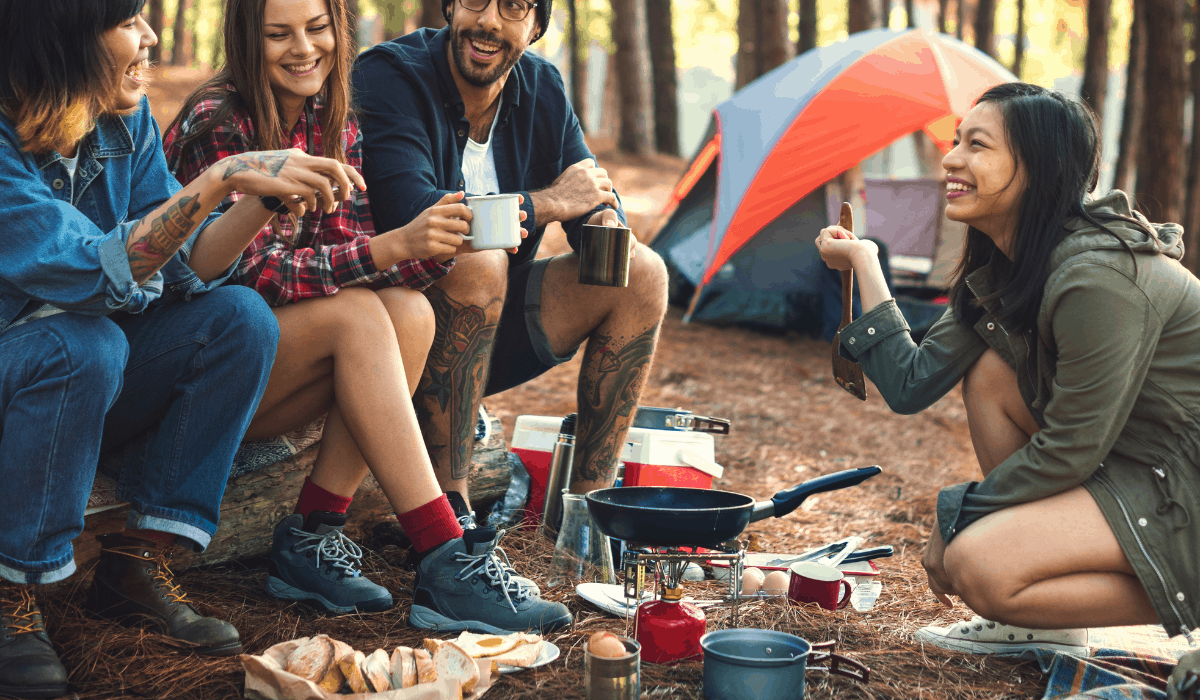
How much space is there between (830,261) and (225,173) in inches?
A: 55.4

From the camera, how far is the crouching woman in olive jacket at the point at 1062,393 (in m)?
1.89

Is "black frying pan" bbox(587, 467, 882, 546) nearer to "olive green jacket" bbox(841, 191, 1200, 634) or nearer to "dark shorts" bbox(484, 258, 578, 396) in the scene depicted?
"olive green jacket" bbox(841, 191, 1200, 634)

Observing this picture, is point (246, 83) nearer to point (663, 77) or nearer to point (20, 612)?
point (20, 612)

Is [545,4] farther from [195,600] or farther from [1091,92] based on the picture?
[1091,92]

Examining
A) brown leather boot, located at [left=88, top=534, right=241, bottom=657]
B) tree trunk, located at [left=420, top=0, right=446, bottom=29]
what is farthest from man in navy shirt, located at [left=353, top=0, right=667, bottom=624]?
tree trunk, located at [left=420, top=0, right=446, bottom=29]

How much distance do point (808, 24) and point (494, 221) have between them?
9.86 meters

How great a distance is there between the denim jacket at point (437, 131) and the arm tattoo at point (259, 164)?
2.16 feet

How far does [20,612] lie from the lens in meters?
1.73

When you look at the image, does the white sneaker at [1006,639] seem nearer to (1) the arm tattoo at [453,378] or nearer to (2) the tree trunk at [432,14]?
(1) the arm tattoo at [453,378]

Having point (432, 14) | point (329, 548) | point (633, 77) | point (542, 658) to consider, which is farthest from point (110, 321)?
point (633, 77)

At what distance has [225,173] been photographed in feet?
5.76

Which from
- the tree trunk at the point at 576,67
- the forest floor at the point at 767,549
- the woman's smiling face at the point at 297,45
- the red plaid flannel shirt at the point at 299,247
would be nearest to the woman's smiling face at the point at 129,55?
the red plaid flannel shirt at the point at 299,247

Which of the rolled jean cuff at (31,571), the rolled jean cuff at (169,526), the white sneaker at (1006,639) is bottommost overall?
the white sneaker at (1006,639)

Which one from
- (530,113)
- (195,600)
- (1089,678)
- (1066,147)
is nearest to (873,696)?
(1089,678)
